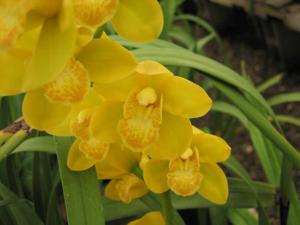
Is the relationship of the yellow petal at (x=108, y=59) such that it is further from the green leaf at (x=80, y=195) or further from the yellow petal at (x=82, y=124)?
the green leaf at (x=80, y=195)

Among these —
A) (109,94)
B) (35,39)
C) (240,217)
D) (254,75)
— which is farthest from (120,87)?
(254,75)

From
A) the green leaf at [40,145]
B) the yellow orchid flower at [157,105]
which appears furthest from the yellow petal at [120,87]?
the green leaf at [40,145]

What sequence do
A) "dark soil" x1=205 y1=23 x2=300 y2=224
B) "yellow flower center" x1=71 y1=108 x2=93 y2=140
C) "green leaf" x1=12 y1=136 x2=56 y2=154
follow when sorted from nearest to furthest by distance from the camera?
"yellow flower center" x1=71 y1=108 x2=93 y2=140 < "green leaf" x1=12 y1=136 x2=56 y2=154 < "dark soil" x1=205 y1=23 x2=300 y2=224

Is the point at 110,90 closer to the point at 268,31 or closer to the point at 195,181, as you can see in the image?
the point at 195,181

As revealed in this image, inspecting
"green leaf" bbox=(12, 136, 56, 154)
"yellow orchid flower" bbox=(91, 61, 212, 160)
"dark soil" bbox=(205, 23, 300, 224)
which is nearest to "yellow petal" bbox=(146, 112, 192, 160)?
"yellow orchid flower" bbox=(91, 61, 212, 160)

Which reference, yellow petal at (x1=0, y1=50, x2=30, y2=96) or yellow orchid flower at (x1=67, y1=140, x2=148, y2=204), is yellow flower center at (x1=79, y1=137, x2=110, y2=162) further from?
yellow petal at (x1=0, y1=50, x2=30, y2=96)

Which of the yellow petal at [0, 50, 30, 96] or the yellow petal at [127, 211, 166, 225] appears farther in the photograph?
the yellow petal at [127, 211, 166, 225]
